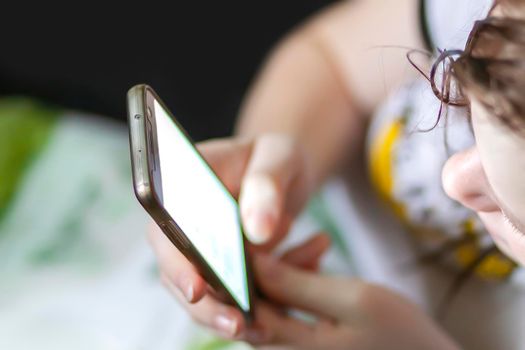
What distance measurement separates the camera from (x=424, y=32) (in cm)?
58

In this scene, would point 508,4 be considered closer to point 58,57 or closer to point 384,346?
point 384,346

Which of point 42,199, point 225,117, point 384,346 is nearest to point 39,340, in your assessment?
point 42,199

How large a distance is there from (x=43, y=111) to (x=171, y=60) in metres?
0.18

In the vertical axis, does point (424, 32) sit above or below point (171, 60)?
above

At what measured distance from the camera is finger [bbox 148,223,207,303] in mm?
429

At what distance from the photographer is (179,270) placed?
0.44 metres

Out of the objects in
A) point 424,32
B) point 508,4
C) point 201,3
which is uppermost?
point 508,4

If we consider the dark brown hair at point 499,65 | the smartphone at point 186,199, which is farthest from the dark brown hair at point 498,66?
the smartphone at point 186,199

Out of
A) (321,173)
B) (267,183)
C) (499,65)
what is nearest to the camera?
(499,65)

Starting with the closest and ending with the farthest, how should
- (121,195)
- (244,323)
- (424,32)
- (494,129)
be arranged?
(494,129) → (244,323) → (424,32) → (121,195)

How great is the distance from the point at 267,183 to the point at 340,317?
0.11 metres

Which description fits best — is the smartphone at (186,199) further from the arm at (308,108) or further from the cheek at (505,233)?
the cheek at (505,233)

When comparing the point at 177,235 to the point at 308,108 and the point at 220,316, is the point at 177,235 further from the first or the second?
the point at 308,108

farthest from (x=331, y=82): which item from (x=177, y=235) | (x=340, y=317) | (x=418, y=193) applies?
(x=177, y=235)
